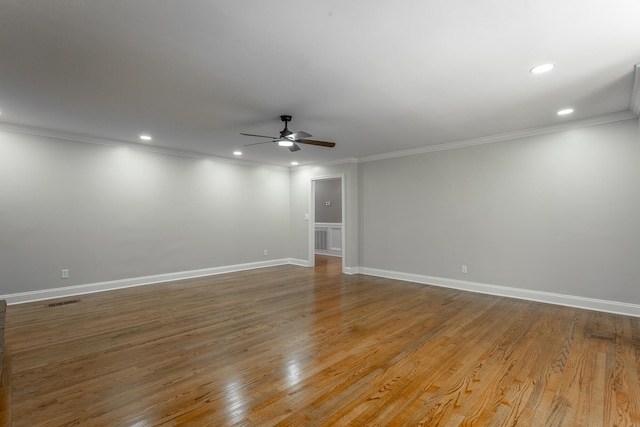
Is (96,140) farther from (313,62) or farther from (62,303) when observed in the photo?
(313,62)

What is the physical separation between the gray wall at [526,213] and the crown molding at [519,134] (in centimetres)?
7

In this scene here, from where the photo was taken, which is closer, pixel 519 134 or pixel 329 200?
pixel 519 134

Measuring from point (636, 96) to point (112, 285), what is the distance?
7.56m

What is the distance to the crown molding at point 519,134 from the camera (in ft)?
13.0

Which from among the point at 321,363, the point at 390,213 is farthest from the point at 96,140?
the point at 390,213

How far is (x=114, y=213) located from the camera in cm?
521

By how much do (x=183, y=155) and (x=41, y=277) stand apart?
2979 millimetres

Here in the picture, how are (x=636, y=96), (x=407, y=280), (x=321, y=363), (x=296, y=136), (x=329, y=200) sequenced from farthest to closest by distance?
(x=329, y=200), (x=407, y=280), (x=296, y=136), (x=636, y=96), (x=321, y=363)

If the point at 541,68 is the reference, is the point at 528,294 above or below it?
below

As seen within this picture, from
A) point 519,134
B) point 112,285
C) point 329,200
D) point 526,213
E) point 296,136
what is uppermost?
point 519,134

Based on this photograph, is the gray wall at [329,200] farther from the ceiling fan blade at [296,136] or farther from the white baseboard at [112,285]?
the ceiling fan blade at [296,136]

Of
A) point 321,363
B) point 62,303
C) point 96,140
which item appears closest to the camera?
point 321,363

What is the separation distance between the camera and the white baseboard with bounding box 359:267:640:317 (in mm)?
3906

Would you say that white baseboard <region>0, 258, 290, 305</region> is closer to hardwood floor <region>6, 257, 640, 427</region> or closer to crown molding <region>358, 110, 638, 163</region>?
hardwood floor <region>6, 257, 640, 427</region>
